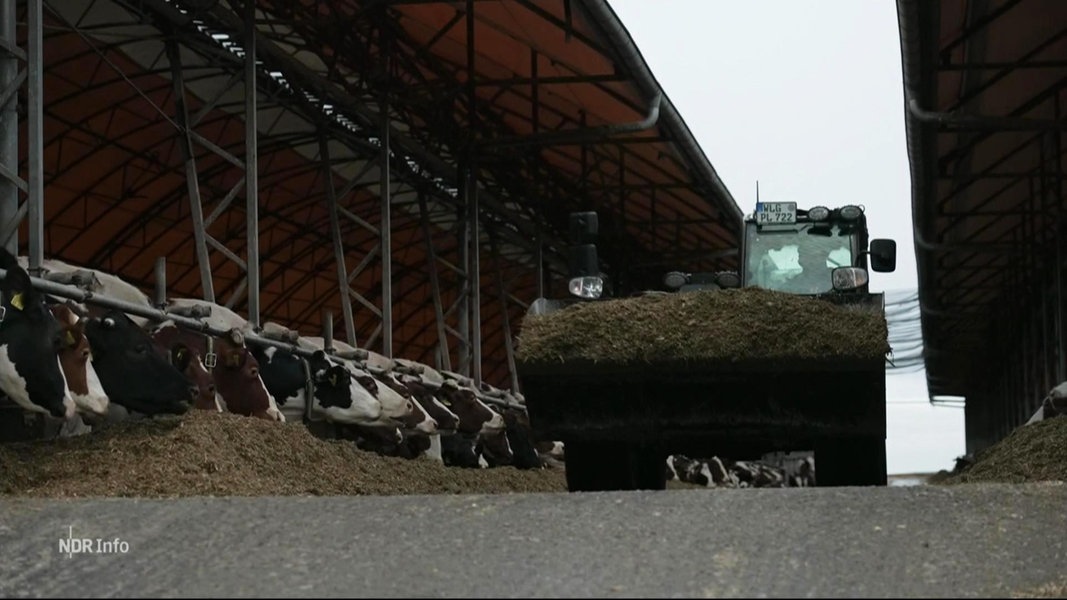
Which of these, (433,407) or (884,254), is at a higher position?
(884,254)

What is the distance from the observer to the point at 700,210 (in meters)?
33.2

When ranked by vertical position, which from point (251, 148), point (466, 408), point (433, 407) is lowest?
point (466, 408)

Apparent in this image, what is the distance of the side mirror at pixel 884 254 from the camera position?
13281 millimetres

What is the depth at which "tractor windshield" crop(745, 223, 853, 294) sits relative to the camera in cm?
1427

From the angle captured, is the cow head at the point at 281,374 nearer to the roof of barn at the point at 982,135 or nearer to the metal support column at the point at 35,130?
the metal support column at the point at 35,130

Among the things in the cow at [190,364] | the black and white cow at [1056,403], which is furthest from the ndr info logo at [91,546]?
the black and white cow at [1056,403]

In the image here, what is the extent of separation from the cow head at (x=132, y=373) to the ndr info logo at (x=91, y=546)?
446 centimetres

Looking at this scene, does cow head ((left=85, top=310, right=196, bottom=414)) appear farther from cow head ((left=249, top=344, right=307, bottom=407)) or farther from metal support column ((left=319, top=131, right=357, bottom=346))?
metal support column ((left=319, top=131, right=357, bottom=346))

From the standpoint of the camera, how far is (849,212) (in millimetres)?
14383

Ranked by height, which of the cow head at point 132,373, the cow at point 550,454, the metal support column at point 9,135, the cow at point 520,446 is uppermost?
the metal support column at point 9,135

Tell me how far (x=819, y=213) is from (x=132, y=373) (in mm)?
5870

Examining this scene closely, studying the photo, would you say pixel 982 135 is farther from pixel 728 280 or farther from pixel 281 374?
pixel 281 374

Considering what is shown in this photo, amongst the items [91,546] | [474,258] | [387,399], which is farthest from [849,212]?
[474,258]

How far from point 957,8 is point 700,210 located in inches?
544
